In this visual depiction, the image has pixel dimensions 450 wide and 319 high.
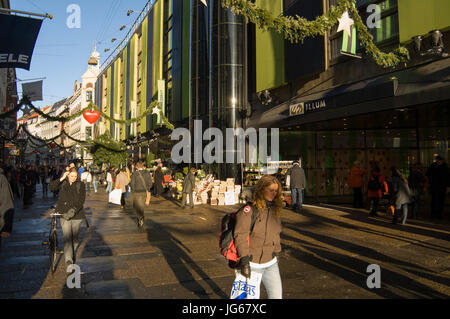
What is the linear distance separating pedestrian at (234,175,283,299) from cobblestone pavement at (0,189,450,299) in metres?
1.46

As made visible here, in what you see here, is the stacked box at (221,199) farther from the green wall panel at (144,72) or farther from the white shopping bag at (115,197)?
the green wall panel at (144,72)

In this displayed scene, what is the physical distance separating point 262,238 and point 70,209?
150 inches

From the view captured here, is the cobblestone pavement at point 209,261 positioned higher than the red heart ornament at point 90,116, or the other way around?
the red heart ornament at point 90,116

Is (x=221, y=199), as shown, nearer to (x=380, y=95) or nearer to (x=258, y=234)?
(x=380, y=95)

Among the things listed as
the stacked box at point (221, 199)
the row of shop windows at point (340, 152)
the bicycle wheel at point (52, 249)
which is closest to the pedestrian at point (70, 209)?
the bicycle wheel at point (52, 249)

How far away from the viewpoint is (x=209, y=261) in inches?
267

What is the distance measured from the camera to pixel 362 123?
50.2ft

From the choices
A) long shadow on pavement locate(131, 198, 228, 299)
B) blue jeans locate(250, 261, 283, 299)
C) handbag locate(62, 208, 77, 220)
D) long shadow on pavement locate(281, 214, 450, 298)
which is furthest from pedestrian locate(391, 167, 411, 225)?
handbag locate(62, 208, 77, 220)

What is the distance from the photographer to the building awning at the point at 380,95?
9688mm

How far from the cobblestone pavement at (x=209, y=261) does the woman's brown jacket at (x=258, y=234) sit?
1.60 m

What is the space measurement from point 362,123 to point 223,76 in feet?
31.0

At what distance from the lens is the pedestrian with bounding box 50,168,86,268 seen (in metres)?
6.05

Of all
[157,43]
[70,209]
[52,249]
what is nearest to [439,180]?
[70,209]
